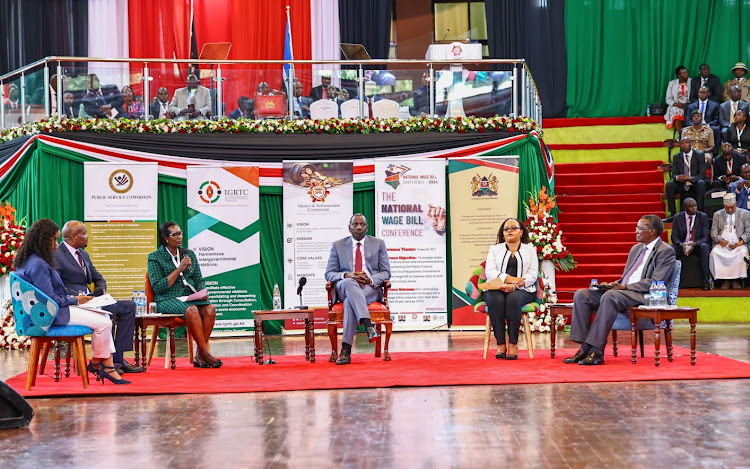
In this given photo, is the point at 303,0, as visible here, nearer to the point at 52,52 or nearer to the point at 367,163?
the point at 52,52

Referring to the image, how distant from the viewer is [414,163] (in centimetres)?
1128

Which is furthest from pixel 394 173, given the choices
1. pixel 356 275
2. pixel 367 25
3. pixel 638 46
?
pixel 638 46

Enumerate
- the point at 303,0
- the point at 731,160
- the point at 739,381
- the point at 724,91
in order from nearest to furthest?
1. the point at 739,381
2. the point at 731,160
3. the point at 724,91
4. the point at 303,0

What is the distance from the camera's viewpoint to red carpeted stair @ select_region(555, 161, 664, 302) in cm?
1220

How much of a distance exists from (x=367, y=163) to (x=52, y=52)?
25.4 ft

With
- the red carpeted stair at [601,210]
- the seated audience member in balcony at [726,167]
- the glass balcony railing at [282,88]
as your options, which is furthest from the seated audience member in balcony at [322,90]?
the seated audience member in balcony at [726,167]

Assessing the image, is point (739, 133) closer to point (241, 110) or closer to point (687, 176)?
point (687, 176)

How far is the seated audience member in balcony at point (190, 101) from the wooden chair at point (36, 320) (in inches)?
204

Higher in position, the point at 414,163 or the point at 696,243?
the point at 414,163

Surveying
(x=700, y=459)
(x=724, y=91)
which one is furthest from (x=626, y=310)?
(x=724, y=91)

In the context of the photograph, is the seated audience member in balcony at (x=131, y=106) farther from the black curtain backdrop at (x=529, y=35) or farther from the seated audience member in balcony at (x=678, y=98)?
the seated audience member in balcony at (x=678, y=98)

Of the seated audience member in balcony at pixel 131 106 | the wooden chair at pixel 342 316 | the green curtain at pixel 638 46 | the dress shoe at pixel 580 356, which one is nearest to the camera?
the dress shoe at pixel 580 356

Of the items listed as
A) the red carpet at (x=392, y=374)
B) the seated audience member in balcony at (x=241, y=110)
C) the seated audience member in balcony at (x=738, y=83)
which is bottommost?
the red carpet at (x=392, y=374)

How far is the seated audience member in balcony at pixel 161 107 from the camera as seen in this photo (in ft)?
37.3
